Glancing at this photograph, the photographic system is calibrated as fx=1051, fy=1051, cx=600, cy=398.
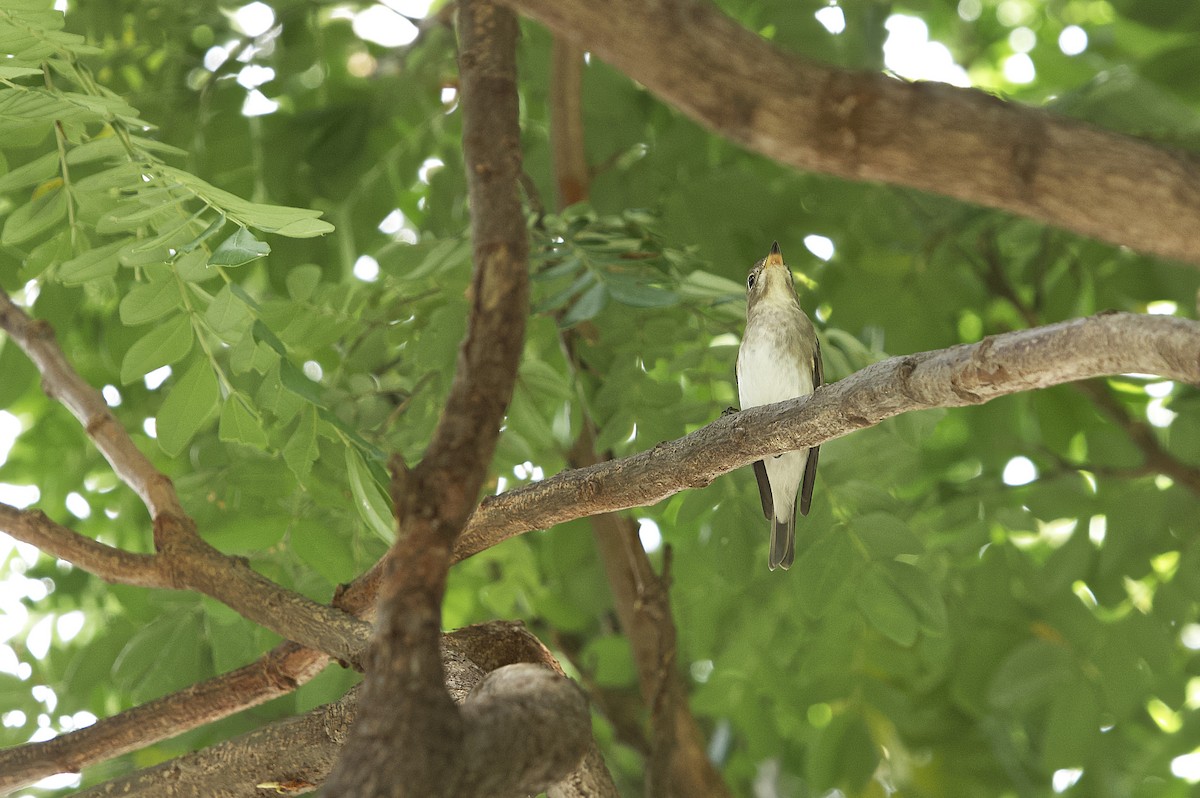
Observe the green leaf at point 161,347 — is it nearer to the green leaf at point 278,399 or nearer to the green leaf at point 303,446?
the green leaf at point 278,399

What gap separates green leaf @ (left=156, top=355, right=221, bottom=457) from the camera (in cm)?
280

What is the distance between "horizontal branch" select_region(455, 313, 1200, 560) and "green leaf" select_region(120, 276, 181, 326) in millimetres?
969

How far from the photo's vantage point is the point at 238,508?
→ 11.4ft

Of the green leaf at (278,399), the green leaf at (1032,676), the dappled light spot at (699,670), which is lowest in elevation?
the green leaf at (1032,676)

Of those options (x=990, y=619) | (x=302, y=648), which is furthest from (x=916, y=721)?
(x=302, y=648)

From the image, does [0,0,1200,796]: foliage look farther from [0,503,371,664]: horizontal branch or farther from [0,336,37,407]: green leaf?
[0,503,371,664]: horizontal branch

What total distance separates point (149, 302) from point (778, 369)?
222 cm

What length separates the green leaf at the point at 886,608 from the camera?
11.2 feet

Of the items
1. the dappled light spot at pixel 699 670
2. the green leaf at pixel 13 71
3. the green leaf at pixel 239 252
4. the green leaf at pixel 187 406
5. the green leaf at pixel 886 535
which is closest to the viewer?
the green leaf at pixel 239 252

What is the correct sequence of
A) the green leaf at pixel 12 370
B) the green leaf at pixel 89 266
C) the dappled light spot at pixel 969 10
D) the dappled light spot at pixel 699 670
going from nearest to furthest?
1. the green leaf at pixel 89 266
2. the green leaf at pixel 12 370
3. the dappled light spot at pixel 969 10
4. the dappled light spot at pixel 699 670

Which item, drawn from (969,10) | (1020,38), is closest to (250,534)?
(969,10)

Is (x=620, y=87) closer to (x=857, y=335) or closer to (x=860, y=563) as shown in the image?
(x=857, y=335)

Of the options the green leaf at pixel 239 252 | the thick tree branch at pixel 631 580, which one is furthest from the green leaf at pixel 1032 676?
the green leaf at pixel 239 252

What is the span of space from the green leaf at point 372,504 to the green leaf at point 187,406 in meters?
0.59
